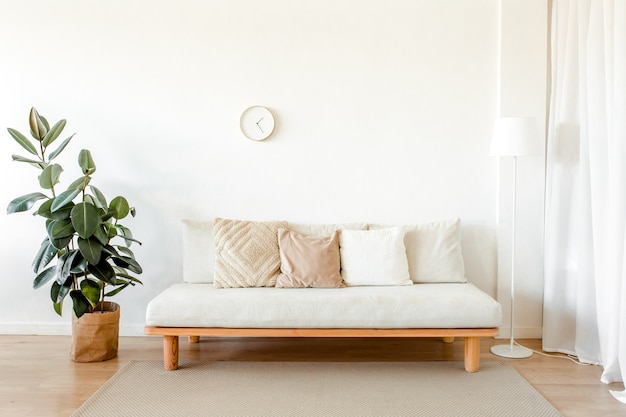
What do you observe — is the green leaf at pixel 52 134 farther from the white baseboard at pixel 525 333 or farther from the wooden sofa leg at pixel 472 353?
the white baseboard at pixel 525 333

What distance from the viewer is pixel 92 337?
3.70 meters

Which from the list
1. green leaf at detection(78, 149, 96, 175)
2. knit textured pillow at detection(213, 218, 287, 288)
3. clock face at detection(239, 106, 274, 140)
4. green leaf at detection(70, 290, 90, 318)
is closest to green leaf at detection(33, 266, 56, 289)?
Result: green leaf at detection(70, 290, 90, 318)

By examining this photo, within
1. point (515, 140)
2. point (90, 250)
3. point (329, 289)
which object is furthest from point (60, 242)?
point (515, 140)

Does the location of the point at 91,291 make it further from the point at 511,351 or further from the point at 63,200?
the point at 511,351

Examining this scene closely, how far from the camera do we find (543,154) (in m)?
4.20

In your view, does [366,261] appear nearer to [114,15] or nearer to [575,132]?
[575,132]

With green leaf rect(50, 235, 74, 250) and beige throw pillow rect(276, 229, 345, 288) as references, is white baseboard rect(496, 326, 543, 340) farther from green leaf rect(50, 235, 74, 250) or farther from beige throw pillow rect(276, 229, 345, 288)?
green leaf rect(50, 235, 74, 250)

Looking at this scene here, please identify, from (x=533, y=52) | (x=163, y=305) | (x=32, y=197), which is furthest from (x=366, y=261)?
(x=32, y=197)

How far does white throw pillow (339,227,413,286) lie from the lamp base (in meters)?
0.72

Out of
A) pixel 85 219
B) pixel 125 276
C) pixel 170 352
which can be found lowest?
pixel 170 352

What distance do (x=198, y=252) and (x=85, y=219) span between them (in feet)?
2.67

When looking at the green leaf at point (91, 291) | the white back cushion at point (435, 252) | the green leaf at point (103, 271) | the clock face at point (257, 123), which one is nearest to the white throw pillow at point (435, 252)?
the white back cushion at point (435, 252)

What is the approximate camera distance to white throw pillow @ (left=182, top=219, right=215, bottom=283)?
4.04 m

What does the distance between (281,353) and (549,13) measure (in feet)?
9.79
